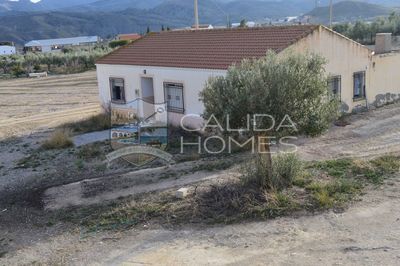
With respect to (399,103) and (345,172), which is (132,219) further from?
(399,103)

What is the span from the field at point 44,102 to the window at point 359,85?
12103 mm

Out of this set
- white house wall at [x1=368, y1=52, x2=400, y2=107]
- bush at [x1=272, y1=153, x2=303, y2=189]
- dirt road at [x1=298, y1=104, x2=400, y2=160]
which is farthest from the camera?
white house wall at [x1=368, y1=52, x2=400, y2=107]

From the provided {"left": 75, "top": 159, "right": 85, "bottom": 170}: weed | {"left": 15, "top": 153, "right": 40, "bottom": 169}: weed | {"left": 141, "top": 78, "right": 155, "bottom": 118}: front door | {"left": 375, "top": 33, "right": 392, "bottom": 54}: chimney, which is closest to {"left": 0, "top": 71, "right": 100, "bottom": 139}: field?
{"left": 141, "top": 78, "right": 155, "bottom": 118}: front door

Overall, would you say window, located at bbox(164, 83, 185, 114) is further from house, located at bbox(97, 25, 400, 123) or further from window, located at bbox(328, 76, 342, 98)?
window, located at bbox(328, 76, 342, 98)

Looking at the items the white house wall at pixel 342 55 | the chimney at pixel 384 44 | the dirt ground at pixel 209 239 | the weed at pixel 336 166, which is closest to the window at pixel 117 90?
the white house wall at pixel 342 55

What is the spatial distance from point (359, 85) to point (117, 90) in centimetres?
997

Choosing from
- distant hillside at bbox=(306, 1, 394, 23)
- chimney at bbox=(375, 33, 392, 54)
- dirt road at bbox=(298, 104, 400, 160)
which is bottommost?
dirt road at bbox=(298, 104, 400, 160)

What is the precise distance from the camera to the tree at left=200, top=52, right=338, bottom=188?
8883mm

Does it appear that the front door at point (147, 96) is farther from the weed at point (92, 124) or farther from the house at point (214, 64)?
the weed at point (92, 124)

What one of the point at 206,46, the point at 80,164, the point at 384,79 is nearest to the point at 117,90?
the point at 206,46

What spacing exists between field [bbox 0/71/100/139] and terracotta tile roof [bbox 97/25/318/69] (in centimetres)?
434

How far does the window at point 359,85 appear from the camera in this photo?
63.4 feet

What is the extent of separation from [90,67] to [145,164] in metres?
42.7

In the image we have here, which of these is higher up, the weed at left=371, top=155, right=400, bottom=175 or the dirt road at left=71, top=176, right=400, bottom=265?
the weed at left=371, top=155, right=400, bottom=175
